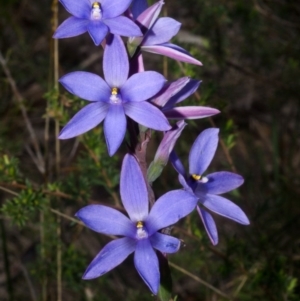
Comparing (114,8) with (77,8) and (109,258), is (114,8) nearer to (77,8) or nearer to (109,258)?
(77,8)

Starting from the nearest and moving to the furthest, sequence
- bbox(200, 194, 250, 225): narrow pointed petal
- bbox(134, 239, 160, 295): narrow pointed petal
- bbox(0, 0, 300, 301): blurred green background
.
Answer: bbox(134, 239, 160, 295): narrow pointed petal, bbox(200, 194, 250, 225): narrow pointed petal, bbox(0, 0, 300, 301): blurred green background

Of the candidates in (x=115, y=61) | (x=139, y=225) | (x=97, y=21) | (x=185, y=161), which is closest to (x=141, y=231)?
(x=139, y=225)

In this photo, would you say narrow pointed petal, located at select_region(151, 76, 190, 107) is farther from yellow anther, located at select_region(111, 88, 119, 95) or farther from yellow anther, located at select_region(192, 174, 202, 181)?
yellow anther, located at select_region(192, 174, 202, 181)

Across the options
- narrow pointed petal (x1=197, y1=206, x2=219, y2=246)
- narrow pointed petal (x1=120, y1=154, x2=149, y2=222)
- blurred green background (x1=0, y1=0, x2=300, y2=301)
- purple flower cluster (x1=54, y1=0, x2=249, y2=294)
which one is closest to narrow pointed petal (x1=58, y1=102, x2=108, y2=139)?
purple flower cluster (x1=54, y1=0, x2=249, y2=294)

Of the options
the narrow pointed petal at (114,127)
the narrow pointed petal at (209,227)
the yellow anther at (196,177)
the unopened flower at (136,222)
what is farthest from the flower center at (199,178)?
the narrow pointed petal at (114,127)

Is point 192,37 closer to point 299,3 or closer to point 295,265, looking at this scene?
point 299,3

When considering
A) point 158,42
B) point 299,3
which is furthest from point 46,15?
point 158,42
